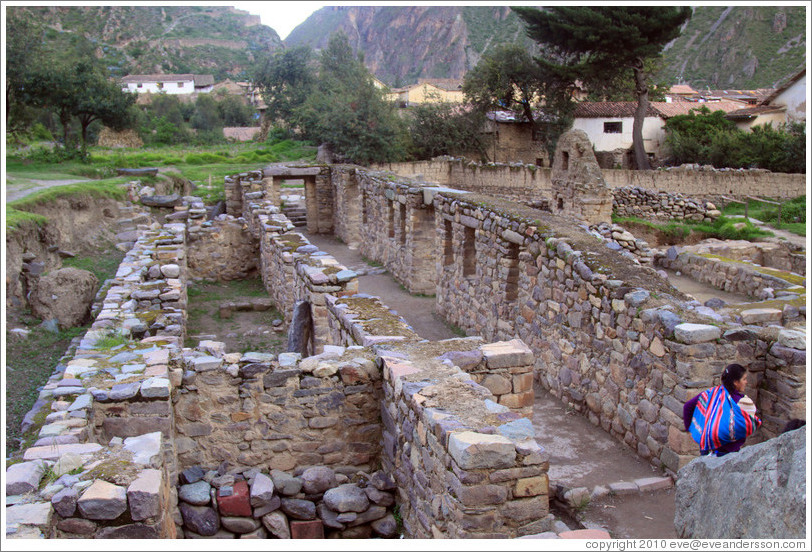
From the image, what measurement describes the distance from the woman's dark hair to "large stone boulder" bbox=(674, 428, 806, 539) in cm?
174

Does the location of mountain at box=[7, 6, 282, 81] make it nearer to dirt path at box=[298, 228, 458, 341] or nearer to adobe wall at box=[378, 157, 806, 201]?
adobe wall at box=[378, 157, 806, 201]

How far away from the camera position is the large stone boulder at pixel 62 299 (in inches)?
456

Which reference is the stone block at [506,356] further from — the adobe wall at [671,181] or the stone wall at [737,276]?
the adobe wall at [671,181]

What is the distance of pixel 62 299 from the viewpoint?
11.6m

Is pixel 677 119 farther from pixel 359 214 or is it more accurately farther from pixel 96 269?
pixel 96 269

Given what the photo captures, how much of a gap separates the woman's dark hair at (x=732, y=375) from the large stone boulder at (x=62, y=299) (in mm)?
10300

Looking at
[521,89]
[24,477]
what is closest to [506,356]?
[24,477]

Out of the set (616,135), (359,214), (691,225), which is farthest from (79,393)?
(616,135)

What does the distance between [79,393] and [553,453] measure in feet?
15.3

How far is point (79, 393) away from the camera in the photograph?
5504 millimetres

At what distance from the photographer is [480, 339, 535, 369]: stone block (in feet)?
19.2

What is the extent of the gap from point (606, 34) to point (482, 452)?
109ft

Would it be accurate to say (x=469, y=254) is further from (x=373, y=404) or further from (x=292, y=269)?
(x=373, y=404)

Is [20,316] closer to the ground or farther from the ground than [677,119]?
closer to the ground
